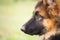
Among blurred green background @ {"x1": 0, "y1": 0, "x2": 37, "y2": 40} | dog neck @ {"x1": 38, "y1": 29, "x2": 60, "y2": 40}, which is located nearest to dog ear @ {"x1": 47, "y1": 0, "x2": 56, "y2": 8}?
dog neck @ {"x1": 38, "y1": 29, "x2": 60, "y2": 40}

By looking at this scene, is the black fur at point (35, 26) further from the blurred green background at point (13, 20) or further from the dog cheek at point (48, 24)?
the blurred green background at point (13, 20)

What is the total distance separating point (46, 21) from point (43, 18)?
79 millimetres

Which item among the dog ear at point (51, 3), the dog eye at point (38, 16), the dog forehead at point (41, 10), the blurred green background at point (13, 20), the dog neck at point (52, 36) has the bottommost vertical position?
the blurred green background at point (13, 20)

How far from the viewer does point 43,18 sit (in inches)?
269

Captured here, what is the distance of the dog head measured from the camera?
21.9 ft

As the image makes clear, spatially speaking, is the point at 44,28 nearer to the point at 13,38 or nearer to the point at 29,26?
the point at 29,26

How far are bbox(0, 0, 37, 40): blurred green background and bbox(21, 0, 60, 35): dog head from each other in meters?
1.96

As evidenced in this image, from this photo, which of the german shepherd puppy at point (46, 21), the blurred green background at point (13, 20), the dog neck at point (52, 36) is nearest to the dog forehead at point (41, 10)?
the german shepherd puppy at point (46, 21)

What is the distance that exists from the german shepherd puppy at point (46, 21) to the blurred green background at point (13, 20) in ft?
6.43

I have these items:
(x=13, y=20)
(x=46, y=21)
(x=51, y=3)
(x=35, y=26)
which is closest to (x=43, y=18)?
(x=46, y=21)

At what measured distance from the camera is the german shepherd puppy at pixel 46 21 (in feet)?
21.8

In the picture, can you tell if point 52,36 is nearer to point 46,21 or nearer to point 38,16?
point 46,21

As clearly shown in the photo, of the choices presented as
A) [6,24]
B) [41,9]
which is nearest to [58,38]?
[41,9]

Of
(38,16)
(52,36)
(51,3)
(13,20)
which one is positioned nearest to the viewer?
(51,3)
